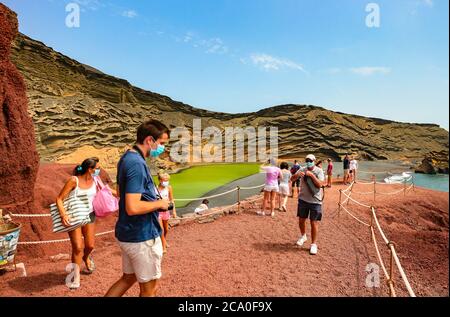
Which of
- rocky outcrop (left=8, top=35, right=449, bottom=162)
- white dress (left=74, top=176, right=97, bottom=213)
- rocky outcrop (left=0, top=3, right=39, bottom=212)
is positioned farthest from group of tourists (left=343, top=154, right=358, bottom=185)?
rocky outcrop (left=8, top=35, right=449, bottom=162)

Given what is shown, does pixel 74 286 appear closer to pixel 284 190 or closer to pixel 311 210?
pixel 311 210

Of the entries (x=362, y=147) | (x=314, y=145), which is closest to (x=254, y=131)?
(x=314, y=145)

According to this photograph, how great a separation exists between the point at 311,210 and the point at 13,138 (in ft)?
20.7

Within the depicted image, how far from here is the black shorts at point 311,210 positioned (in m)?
5.58

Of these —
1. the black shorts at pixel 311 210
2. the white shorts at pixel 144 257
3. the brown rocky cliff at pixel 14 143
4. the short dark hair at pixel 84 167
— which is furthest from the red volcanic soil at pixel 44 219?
the black shorts at pixel 311 210

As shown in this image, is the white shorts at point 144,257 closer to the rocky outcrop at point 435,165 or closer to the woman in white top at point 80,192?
the woman in white top at point 80,192

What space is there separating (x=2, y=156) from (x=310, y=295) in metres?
6.24

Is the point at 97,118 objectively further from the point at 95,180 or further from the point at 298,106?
the point at 298,106

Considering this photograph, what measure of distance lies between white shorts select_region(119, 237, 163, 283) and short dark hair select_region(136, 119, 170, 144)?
3.07 ft

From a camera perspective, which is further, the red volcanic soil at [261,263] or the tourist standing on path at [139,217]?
the red volcanic soil at [261,263]

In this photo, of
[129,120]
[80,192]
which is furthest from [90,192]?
[129,120]

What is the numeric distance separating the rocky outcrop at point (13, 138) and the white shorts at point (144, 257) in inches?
185

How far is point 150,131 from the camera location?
2730 mm

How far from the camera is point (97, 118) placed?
34.1m
